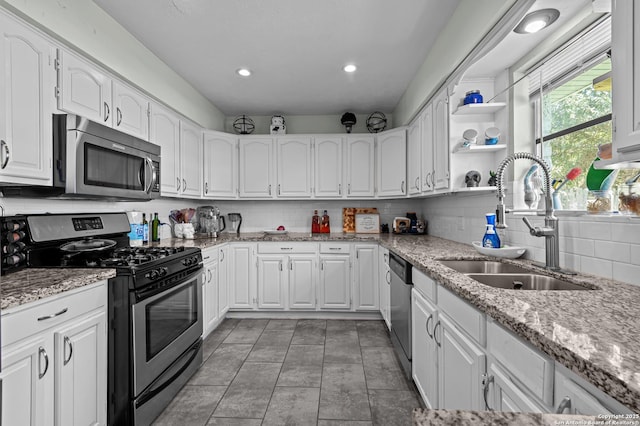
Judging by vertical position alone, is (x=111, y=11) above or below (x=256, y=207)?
above

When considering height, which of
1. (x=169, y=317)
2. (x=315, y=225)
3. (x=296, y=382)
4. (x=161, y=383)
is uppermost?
(x=315, y=225)

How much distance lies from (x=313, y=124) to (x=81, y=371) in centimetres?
363

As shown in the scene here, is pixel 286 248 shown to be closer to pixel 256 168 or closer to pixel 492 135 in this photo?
pixel 256 168

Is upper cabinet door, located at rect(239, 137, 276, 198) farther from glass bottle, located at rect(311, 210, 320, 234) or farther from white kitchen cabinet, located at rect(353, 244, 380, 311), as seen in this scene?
white kitchen cabinet, located at rect(353, 244, 380, 311)

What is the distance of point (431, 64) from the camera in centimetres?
262

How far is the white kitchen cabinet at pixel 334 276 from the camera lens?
3.48 m

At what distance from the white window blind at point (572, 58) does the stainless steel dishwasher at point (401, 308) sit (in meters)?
1.44

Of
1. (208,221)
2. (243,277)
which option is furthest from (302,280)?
(208,221)

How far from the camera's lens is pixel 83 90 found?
1.92 metres

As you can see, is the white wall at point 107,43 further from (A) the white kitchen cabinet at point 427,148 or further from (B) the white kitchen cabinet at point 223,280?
(A) the white kitchen cabinet at point 427,148

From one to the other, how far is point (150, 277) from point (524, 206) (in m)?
2.36

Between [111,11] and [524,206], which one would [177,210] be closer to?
[111,11]

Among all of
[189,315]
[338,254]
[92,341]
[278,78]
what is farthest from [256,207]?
[92,341]

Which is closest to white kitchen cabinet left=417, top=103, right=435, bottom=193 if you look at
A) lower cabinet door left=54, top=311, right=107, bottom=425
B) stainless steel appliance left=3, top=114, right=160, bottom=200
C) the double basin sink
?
the double basin sink
